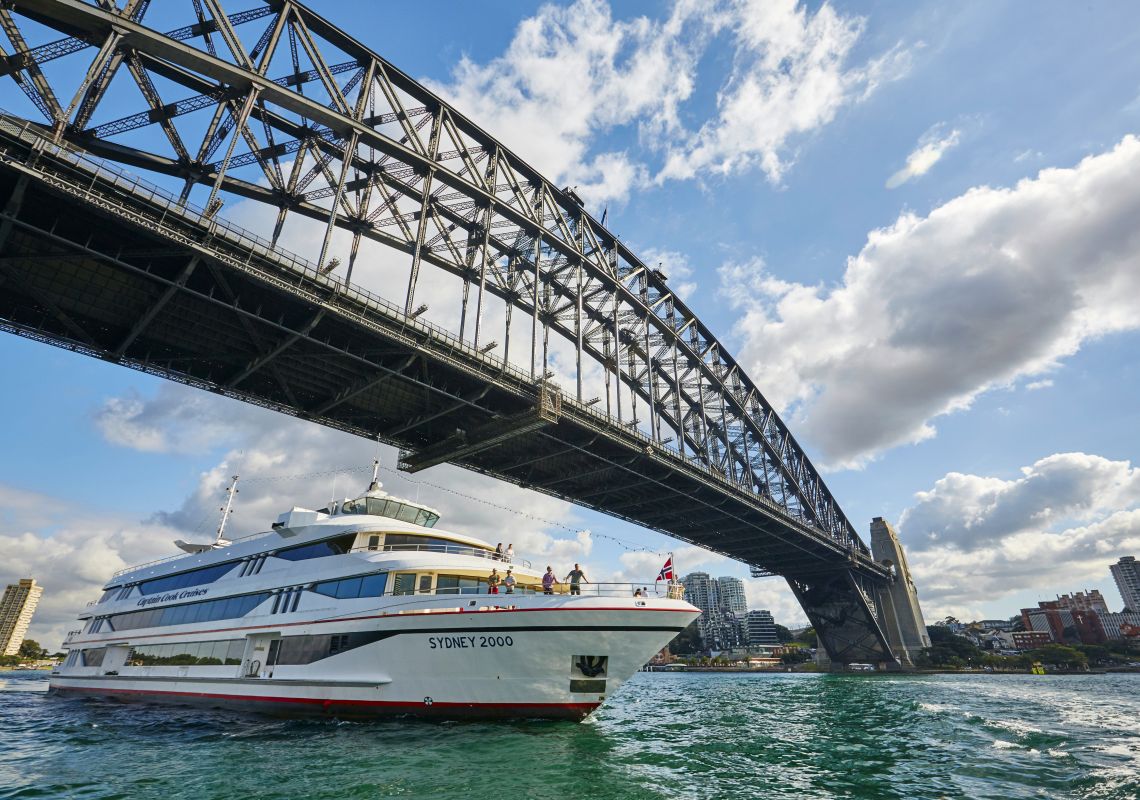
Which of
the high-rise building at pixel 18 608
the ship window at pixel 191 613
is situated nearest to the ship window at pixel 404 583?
the ship window at pixel 191 613

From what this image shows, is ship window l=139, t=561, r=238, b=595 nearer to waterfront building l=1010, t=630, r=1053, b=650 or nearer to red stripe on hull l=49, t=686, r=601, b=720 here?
red stripe on hull l=49, t=686, r=601, b=720

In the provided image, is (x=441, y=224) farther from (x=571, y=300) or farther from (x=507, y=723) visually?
(x=507, y=723)

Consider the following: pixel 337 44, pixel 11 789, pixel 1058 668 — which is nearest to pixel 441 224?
pixel 337 44

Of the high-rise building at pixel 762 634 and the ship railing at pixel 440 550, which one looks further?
the high-rise building at pixel 762 634

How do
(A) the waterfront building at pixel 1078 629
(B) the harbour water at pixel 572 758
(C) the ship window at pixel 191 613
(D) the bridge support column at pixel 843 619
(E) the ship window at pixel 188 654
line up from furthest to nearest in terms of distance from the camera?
(A) the waterfront building at pixel 1078 629 → (D) the bridge support column at pixel 843 619 → (C) the ship window at pixel 191 613 → (E) the ship window at pixel 188 654 → (B) the harbour water at pixel 572 758

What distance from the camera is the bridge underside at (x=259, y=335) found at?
17.3 meters

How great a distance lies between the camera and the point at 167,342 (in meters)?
23.0

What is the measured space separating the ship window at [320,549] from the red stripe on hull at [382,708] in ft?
14.6

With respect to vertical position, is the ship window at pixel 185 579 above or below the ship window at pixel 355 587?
above

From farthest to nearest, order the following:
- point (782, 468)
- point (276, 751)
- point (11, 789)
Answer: point (782, 468)
point (276, 751)
point (11, 789)

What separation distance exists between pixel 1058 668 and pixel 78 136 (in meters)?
130

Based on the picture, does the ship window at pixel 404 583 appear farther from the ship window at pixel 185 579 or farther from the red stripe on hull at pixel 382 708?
the ship window at pixel 185 579

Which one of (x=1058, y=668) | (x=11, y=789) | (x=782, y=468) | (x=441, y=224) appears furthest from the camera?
(x=1058, y=668)

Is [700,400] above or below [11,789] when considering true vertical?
above
